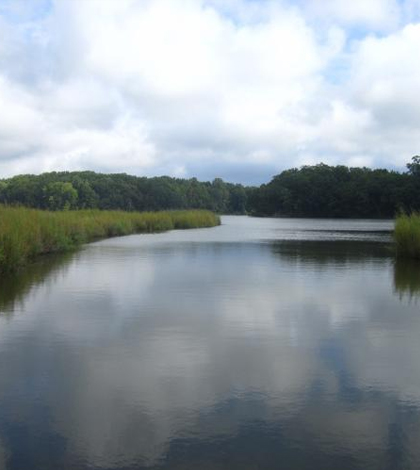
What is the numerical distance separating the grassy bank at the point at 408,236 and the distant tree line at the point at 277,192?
49.6 meters

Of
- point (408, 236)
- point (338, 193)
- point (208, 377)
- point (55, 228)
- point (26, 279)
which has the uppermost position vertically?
point (338, 193)

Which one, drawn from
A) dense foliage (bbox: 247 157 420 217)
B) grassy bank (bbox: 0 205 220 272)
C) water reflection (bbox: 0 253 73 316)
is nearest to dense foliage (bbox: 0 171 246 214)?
dense foliage (bbox: 247 157 420 217)

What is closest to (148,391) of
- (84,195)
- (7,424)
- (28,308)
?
(7,424)

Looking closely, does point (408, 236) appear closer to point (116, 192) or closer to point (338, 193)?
point (338, 193)

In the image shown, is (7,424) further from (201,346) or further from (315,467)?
(201,346)

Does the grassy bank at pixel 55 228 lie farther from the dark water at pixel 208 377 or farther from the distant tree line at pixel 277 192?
the distant tree line at pixel 277 192

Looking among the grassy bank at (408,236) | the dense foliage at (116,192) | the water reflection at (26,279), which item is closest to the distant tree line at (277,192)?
the dense foliage at (116,192)

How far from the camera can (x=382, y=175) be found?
8381 cm

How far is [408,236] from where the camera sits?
1619 cm

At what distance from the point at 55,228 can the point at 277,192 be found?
84.7m

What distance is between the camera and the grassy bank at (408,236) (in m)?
15.7

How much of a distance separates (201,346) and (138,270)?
664cm

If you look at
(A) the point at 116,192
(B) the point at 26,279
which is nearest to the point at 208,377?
(B) the point at 26,279

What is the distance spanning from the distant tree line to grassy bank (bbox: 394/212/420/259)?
163 ft
